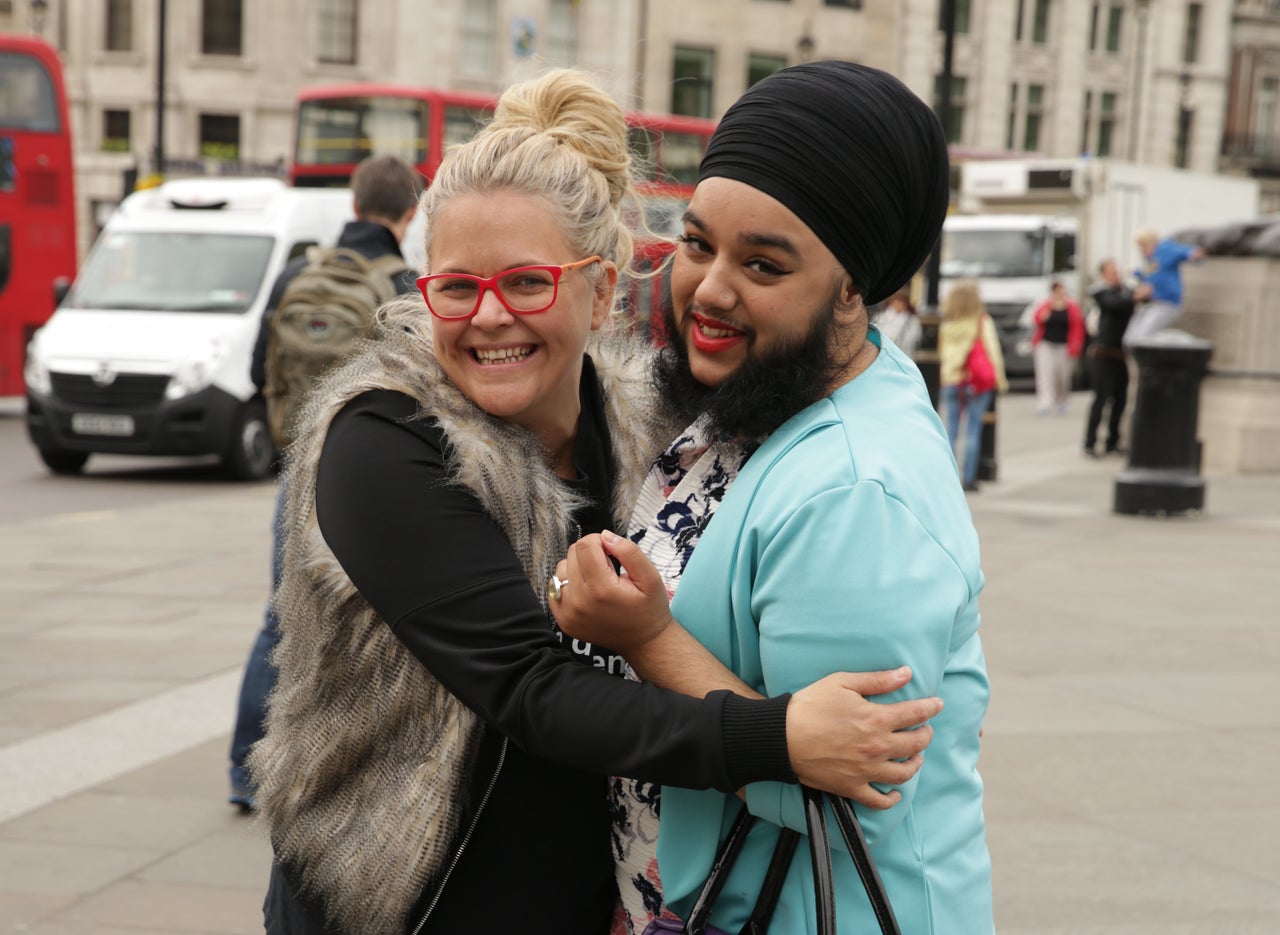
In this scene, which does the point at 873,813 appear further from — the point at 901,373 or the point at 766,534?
the point at 901,373

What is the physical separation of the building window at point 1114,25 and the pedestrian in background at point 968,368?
1673 inches

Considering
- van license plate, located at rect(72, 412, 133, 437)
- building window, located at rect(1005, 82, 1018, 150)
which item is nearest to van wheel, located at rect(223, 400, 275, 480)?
van license plate, located at rect(72, 412, 133, 437)

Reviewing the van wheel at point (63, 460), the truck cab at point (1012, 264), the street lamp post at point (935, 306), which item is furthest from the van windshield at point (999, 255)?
the van wheel at point (63, 460)

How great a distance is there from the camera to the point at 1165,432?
10586mm

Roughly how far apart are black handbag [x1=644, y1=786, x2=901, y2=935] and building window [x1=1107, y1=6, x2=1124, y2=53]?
178 feet

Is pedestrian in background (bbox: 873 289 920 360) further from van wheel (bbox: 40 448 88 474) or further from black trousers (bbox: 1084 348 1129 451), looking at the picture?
van wheel (bbox: 40 448 88 474)

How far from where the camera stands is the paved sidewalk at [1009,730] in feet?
12.9

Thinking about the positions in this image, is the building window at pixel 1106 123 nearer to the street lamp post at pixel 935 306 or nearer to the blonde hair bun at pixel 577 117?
the street lamp post at pixel 935 306

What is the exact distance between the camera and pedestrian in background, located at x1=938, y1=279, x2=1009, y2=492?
41.6 feet

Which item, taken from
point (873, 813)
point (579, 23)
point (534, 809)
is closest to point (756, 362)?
point (873, 813)

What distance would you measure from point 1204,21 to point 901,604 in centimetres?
5919

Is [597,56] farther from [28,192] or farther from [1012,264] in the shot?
[28,192]

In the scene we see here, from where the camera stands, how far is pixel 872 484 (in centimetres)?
153

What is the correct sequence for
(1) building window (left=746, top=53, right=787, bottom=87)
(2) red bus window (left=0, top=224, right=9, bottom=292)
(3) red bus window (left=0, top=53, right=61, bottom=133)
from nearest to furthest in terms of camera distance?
(2) red bus window (left=0, top=224, right=9, bottom=292) → (3) red bus window (left=0, top=53, right=61, bottom=133) → (1) building window (left=746, top=53, right=787, bottom=87)
